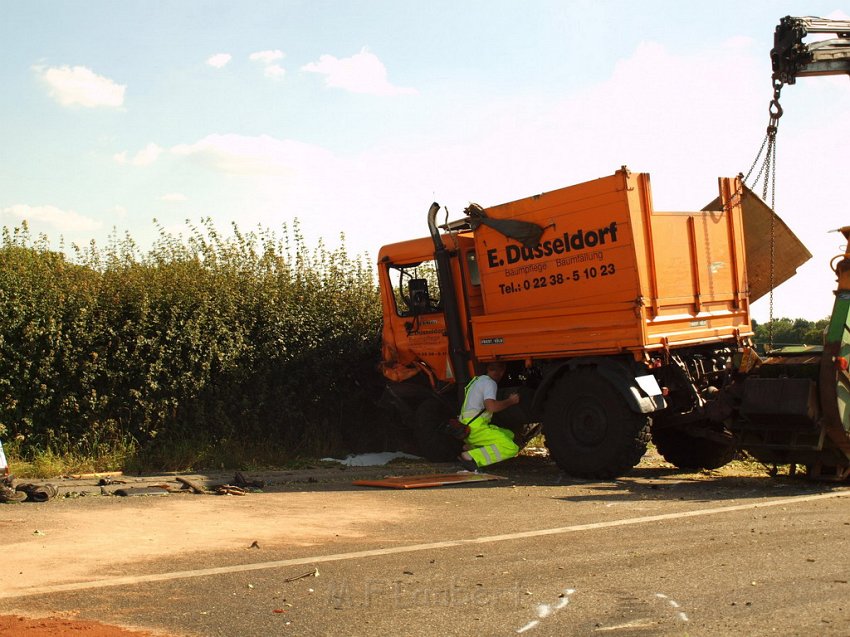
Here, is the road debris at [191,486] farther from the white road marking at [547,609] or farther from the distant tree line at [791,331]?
the distant tree line at [791,331]

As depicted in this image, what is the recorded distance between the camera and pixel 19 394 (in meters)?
11.5

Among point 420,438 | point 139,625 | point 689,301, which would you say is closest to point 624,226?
point 689,301

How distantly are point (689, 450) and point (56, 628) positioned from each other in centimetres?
923

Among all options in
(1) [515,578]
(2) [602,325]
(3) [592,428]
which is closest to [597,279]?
(2) [602,325]

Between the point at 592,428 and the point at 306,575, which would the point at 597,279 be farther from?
the point at 306,575

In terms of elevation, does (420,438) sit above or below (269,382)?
below

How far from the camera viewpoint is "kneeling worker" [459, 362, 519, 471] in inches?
472

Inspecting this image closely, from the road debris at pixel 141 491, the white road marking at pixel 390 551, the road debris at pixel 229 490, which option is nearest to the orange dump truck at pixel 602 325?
the white road marking at pixel 390 551

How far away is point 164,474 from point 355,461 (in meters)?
2.88

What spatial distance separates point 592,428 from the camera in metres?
11.0

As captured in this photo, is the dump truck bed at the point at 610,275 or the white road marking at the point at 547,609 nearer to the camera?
the white road marking at the point at 547,609

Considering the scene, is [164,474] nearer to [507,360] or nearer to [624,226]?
[507,360]

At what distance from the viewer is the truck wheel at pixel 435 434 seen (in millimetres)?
13031

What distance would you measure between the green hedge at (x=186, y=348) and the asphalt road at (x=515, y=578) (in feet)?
9.70
